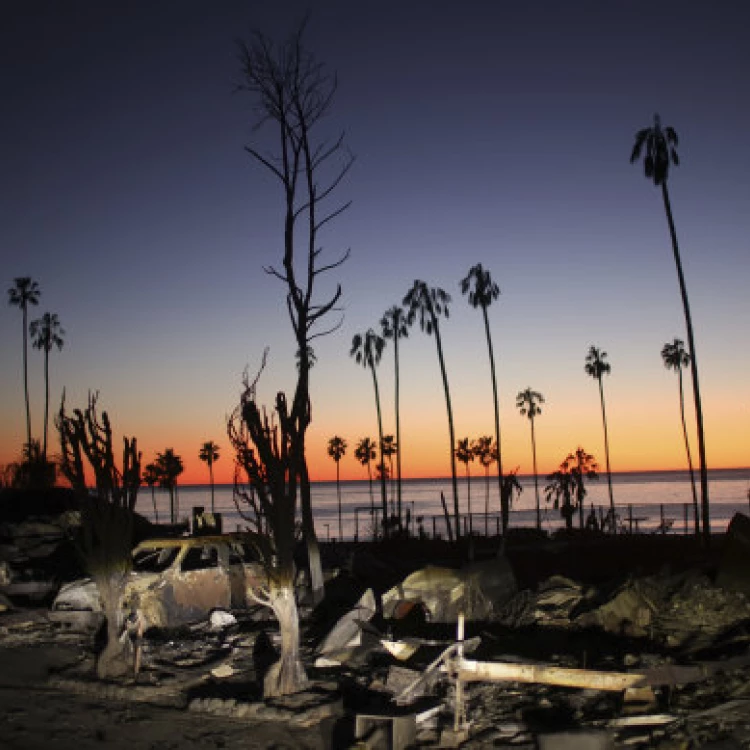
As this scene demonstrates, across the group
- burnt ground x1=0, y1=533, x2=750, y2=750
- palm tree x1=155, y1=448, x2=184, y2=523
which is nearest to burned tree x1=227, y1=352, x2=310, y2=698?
burnt ground x1=0, y1=533, x2=750, y2=750

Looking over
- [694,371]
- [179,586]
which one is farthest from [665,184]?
[179,586]

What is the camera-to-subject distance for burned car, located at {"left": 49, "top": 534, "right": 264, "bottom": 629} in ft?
41.4

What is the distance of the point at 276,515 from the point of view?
32.1 ft

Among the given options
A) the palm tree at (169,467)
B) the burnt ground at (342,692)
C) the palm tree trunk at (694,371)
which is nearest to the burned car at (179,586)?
the burnt ground at (342,692)

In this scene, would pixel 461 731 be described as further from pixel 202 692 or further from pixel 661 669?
pixel 202 692

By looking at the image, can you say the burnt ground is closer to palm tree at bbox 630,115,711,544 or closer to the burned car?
the burned car

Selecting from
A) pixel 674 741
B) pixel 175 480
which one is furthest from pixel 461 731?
pixel 175 480

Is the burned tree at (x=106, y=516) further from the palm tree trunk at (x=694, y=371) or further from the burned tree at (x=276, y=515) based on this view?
the palm tree trunk at (x=694, y=371)

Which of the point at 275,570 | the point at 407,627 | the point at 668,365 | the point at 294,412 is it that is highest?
the point at 668,365

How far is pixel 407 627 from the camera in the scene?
13.5 metres

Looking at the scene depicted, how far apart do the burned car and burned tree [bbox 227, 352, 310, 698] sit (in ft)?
9.59

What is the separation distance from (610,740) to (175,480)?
72.5 meters

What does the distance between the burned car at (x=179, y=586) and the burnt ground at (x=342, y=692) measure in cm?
48

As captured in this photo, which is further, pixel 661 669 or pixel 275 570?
pixel 275 570
